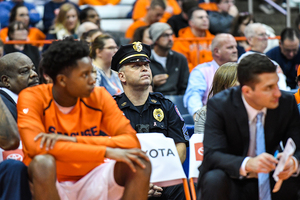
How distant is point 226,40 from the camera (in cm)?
588

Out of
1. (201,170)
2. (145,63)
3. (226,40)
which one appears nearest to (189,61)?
(226,40)

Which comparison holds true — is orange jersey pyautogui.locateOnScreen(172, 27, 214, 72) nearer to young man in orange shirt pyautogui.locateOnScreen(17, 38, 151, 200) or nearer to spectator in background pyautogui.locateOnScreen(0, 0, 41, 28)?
spectator in background pyautogui.locateOnScreen(0, 0, 41, 28)

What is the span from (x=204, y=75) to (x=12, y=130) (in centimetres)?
304

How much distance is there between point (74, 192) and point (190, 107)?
2638 mm

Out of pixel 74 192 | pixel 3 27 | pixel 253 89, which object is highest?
pixel 3 27

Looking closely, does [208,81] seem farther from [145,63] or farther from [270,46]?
[270,46]

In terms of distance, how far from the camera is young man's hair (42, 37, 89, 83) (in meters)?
2.79

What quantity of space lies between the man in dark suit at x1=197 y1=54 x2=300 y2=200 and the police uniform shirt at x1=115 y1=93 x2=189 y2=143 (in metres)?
0.75

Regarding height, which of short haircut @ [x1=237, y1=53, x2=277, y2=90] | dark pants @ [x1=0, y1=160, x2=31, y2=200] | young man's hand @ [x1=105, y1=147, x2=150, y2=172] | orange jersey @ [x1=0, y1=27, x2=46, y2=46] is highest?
orange jersey @ [x1=0, y1=27, x2=46, y2=46]

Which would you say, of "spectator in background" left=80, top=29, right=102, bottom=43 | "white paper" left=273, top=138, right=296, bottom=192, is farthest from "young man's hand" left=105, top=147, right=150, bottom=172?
"spectator in background" left=80, top=29, right=102, bottom=43

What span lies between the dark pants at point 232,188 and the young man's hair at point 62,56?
111cm

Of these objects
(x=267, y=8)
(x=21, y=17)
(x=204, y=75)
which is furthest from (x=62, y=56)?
(x=267, y=8)

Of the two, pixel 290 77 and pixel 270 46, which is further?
pixel 270 46

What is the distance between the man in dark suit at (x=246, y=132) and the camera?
108 inches
